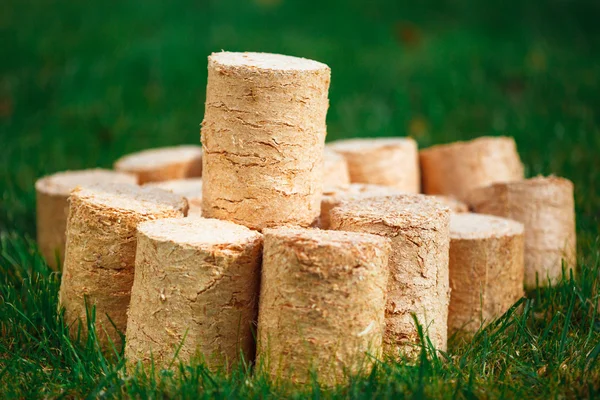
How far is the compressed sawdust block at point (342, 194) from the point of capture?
357cm

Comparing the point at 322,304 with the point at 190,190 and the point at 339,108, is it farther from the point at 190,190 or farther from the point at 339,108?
the point at 339,108

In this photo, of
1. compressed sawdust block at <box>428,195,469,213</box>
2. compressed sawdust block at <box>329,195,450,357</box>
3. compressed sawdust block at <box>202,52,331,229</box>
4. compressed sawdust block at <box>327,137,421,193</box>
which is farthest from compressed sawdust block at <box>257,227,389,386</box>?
compressed sawdust block at <box>327,137,421,193</box>

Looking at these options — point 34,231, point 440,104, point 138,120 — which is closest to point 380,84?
point 440,104

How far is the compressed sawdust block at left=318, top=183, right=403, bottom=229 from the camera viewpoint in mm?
3568

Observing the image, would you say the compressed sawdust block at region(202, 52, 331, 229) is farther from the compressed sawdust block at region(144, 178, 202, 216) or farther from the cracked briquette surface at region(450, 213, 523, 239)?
the cracked briquette surface at region(450, 213, 523, 239)

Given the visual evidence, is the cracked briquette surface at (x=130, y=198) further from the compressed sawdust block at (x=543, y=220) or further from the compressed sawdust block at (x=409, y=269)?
the compressed sawdust block at (x=543, y=220)

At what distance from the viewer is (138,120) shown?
668 centimetres

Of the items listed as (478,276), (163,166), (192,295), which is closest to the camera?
(192,295)

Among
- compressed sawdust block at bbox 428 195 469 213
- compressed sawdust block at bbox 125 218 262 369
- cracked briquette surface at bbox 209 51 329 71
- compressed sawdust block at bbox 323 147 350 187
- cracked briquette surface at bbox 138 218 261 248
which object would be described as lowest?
compressed sawdust block at bbox 125 218 262 369

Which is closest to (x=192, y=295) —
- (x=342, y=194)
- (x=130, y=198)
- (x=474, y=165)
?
(x=130, y=198)

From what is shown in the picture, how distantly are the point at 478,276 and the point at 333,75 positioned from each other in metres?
4.40

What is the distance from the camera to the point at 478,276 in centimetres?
347

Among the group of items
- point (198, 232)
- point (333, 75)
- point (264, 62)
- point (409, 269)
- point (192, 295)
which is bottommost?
point (192, 295)

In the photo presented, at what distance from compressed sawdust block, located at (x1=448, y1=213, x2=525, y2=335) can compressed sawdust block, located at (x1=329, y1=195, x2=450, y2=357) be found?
0.43m
